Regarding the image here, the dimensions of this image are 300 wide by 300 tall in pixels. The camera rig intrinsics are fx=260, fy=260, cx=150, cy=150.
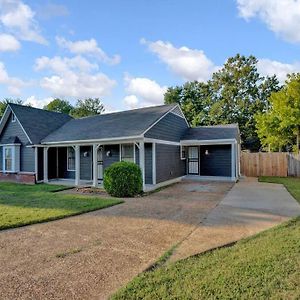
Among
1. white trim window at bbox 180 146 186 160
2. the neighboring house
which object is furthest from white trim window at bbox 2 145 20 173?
white trim window at bbox 180 146 186 160

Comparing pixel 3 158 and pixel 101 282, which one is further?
pixel 3 158

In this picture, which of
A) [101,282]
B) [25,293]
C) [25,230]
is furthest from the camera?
[25,230]

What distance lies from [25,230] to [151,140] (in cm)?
744

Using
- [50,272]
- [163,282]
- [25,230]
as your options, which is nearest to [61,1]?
[25,230]

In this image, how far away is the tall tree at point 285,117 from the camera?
18.2 metres

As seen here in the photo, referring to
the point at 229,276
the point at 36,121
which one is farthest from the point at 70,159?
the point at 229,276

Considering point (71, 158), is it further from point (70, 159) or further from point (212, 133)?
point (212, 133)

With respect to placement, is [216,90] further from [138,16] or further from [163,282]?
[163,282]

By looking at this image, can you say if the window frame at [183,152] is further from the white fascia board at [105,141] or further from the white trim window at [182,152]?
the white fascia board at [105,141]

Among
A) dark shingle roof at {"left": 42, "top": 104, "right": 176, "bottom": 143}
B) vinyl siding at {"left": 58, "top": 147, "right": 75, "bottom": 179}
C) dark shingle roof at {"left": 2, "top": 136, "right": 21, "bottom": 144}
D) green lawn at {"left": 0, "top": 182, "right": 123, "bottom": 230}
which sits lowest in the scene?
green lawn at {"left": 0, "top": 182, "right": 123, "bottom": 230}

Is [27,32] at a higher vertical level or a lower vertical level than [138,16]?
lower

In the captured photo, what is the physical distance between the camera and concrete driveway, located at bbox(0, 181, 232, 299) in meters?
3.28

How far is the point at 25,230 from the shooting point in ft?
19.0

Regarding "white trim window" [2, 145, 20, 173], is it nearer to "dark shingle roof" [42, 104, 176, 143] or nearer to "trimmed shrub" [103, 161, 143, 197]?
"dark shingle roof" [42, 104, 176, 143]
